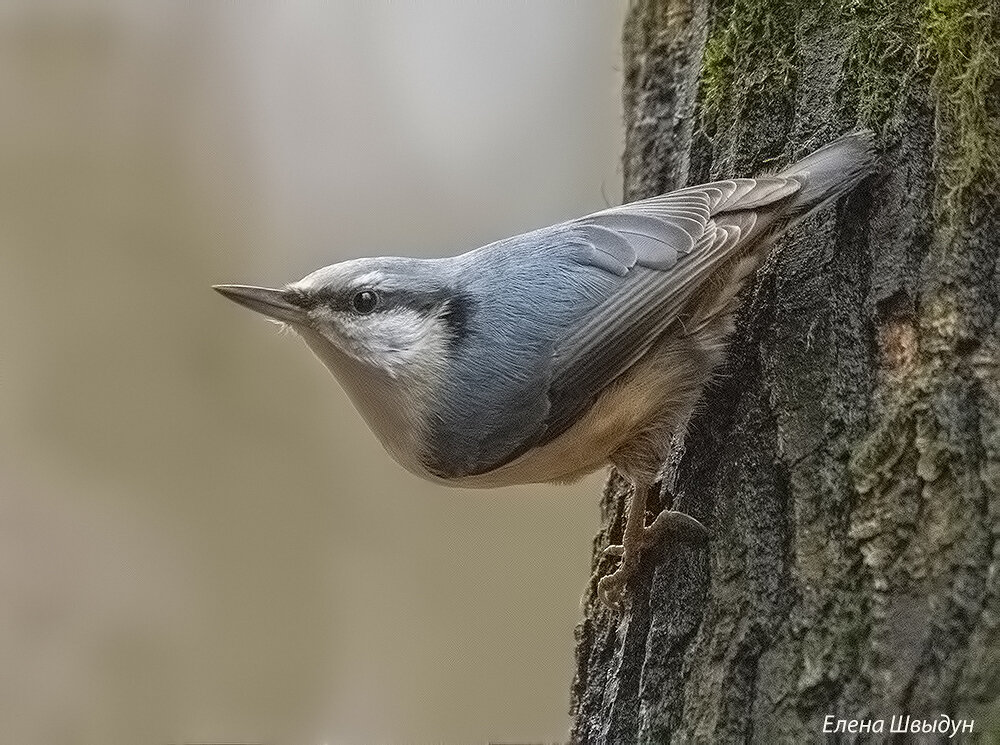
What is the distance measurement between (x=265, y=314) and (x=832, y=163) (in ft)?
3.54

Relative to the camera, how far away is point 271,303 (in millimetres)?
1917

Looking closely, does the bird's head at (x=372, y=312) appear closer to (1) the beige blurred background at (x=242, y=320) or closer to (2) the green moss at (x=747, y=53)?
(2) the green moss at (x=747, y=53)

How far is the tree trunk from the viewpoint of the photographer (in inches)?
53.7

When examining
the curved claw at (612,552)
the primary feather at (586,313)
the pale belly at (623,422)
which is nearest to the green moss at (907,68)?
the primary feather at (586,313)

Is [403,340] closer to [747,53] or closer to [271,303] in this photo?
[271,303]

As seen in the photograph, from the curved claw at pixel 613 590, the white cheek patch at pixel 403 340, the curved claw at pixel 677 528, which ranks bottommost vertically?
the curved claw at pixel 613 590

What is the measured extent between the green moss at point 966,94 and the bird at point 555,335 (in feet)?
0.92

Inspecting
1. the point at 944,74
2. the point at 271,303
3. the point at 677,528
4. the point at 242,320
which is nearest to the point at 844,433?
the point at 677,528

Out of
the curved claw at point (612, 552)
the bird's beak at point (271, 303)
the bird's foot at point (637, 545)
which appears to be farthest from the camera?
the curved claw at point (612, 552)

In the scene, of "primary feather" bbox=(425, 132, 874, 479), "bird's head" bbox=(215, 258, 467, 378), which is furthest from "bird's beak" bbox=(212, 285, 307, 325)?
"primary feather" bbox=(425, 132, 874, 479)

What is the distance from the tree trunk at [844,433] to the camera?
1365 mm

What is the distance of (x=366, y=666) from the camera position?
154 inches

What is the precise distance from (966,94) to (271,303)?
128cm

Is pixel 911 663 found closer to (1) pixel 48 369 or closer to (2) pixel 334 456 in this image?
(2) pixel 334 456
